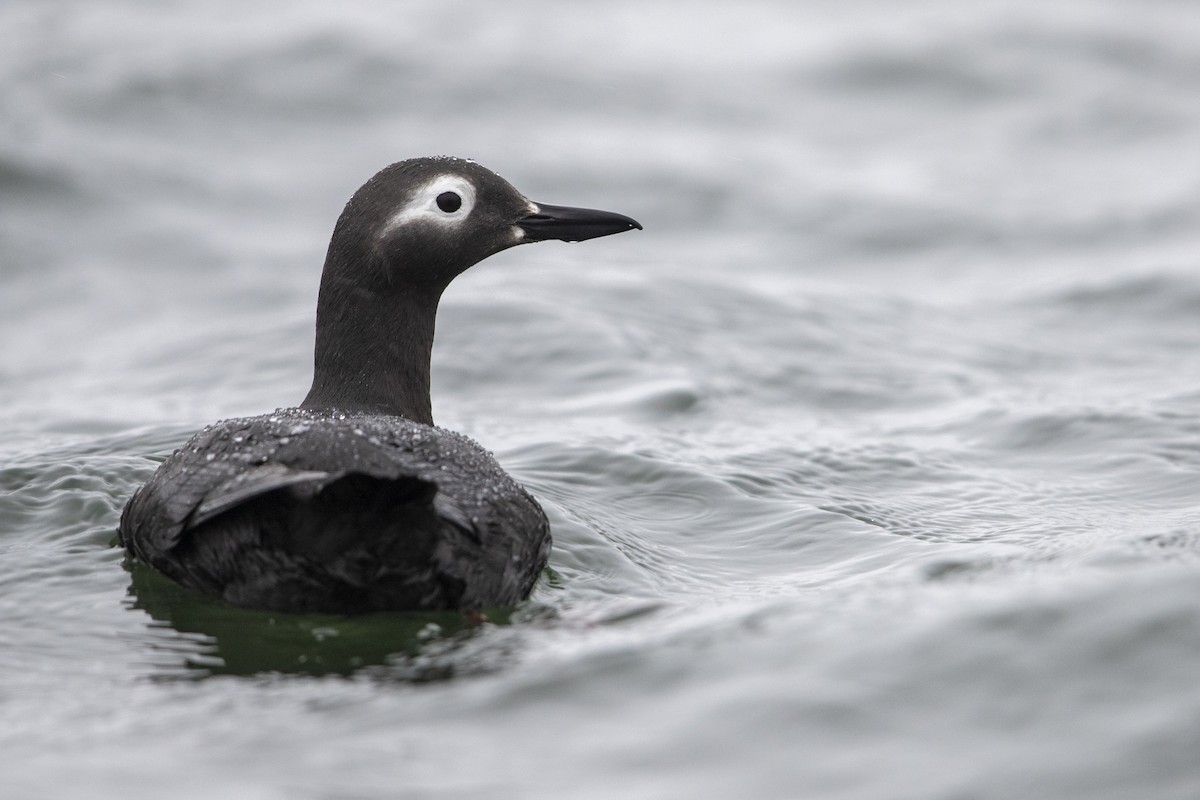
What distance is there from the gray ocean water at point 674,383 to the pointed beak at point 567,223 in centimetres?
113

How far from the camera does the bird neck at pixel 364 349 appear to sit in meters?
6.02

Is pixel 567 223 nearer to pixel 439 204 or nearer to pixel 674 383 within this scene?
pixel 439 204

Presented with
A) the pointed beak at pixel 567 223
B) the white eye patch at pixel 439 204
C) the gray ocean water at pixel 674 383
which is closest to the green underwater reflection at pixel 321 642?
the gray ocean water at pixel 674 383

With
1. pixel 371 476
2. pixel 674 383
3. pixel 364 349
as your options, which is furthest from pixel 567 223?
pixel 674 383

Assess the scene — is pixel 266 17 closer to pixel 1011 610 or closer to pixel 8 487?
pixel 8 487

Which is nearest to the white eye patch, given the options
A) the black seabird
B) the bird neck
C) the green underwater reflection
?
the black seabird

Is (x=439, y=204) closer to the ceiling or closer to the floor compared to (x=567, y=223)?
closer to the ceiling

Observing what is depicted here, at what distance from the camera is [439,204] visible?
6109 millimetres

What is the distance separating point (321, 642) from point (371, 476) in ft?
2.73

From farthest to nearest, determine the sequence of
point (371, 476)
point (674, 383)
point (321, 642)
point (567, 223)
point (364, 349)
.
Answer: point (674, 383), point (567, 223), point (364, 349), point (321, 642), point (371, 476)

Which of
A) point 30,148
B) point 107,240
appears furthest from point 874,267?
point 30,148

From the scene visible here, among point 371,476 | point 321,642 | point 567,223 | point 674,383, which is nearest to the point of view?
point 371,476

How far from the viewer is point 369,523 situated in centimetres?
460

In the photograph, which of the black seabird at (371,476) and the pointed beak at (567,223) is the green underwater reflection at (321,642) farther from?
the pointed beak at (567,223)
